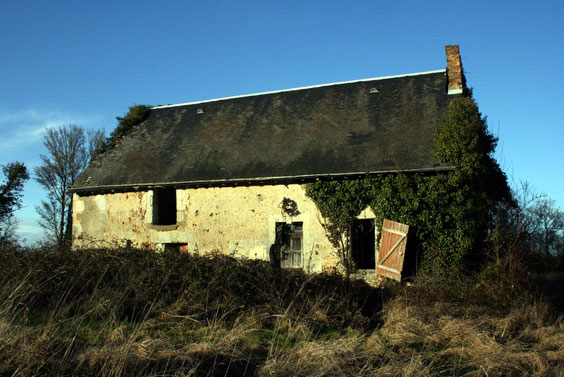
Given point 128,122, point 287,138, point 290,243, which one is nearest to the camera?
point 290,243

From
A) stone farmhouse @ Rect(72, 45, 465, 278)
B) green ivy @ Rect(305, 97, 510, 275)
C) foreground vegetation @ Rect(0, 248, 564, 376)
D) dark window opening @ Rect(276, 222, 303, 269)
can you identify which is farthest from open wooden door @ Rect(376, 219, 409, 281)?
dark window opening @ Rect(276, 222, 303, 269)

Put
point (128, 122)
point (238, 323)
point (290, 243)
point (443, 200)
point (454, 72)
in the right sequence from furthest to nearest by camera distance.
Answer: point (128, 122)
point (454, 72)
point (290, 243)
point (443, 200)
point (238, 323)

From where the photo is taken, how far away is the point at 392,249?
11531mm

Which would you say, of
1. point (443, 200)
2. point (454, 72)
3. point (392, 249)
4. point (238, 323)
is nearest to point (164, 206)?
point (392, 249)

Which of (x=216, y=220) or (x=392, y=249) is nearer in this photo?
(x=392, y=249)

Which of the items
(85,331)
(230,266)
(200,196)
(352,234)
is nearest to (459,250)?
(352,234)

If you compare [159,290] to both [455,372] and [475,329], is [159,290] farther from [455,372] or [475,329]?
[475,329]

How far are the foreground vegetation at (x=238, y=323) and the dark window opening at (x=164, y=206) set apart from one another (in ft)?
21.7

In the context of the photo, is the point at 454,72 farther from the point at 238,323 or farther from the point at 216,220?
the point at 238,323

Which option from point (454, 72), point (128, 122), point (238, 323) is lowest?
point (238, 323)

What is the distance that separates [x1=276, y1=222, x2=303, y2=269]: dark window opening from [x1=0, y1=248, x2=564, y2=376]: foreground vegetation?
3.57 metres

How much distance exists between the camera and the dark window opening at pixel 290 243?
517 inches

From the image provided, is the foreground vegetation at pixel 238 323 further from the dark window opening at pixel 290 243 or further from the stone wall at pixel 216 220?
the dark window opening at pixel 290 243

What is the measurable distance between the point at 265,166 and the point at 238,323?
7380 millimetres
